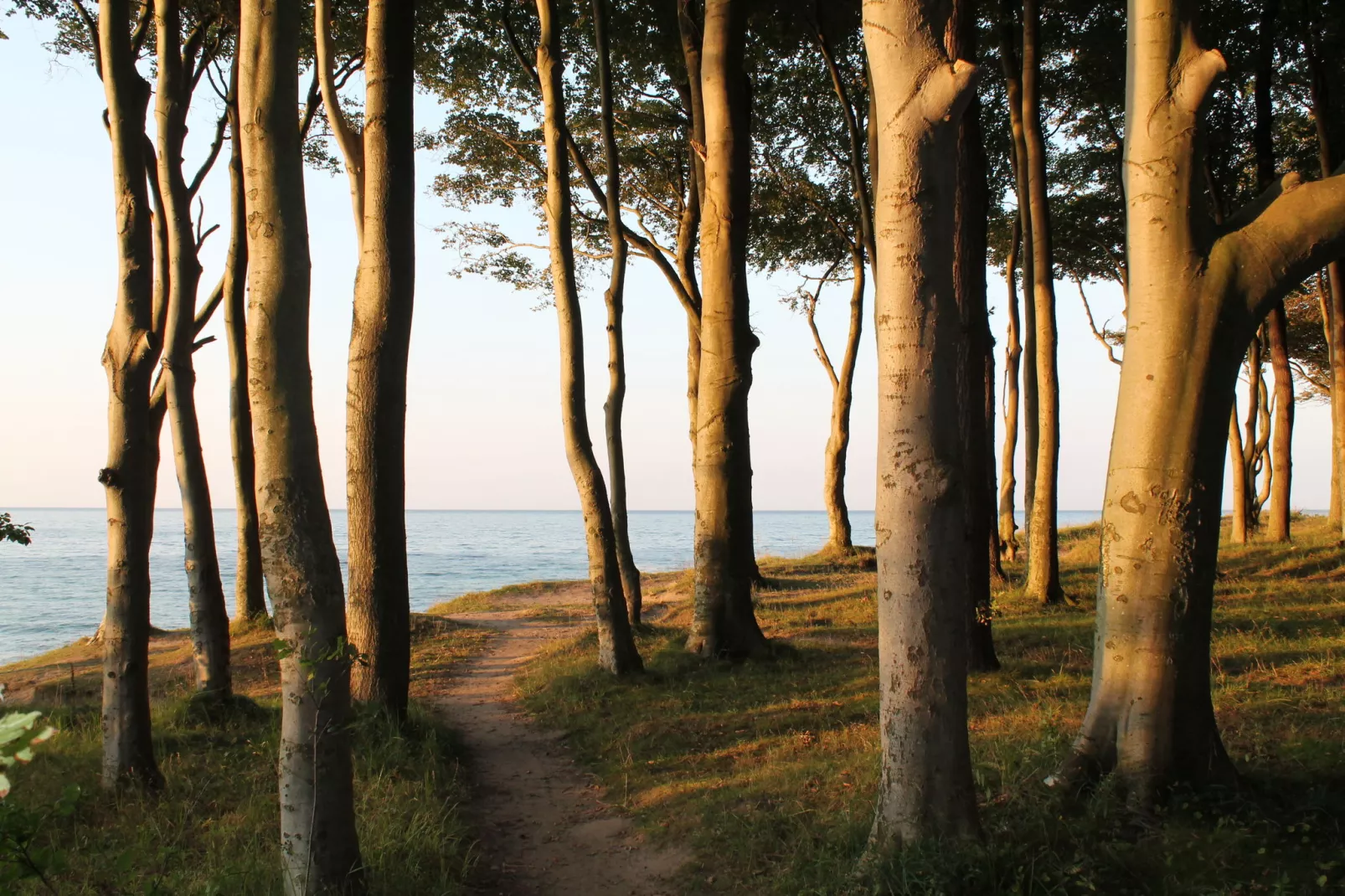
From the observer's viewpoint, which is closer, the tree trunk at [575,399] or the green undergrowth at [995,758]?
the green undergrowth at [995,758]

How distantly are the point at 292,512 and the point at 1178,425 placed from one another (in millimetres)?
4248

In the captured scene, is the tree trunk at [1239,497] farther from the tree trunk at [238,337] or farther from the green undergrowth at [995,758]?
the tree trunk at [238,337]

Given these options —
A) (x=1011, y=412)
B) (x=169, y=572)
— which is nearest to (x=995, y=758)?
(x=1011, y=412)

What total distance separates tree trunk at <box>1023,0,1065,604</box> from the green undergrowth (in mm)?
524

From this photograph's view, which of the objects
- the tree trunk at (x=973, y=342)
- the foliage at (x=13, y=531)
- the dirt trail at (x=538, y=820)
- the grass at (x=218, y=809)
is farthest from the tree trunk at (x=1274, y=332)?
the foliage at (x=13, y=531)

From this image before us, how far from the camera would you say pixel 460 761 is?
22.8 feet

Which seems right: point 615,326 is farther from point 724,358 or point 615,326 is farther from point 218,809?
point 218,809

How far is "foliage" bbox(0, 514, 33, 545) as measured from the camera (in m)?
5.91

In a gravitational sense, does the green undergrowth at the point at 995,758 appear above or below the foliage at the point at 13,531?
below

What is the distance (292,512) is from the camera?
12.9 feet

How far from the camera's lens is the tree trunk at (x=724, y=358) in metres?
9.38

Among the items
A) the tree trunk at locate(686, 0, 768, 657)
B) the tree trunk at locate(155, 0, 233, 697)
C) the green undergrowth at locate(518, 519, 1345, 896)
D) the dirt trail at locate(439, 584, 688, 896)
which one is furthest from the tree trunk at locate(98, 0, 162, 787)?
the tree trunk at locate(686, 0, 768, 657)

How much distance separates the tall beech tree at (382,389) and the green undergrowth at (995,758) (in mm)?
1848

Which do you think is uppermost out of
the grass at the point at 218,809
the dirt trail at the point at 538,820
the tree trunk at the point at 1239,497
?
the tree trunk at the point at 1239,497
